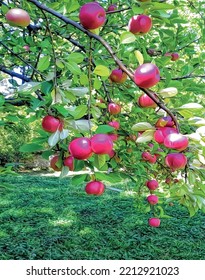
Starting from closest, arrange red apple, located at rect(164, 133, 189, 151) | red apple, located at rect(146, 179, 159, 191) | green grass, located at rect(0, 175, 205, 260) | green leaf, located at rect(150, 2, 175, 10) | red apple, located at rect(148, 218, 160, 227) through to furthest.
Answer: red apple, located at rect(164, 133, 189, 151), green leaf, located at rect(150, 2, 175, 10), red apple, located at rect(146, 179, 159, 191), red apple, located at rect(148, 218, 160, 227), green grass, located at rect(0, 175, 205, 260)

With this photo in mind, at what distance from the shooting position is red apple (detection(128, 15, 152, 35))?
1244 millimetres

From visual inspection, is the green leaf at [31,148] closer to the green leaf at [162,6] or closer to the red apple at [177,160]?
the red apple at [177,160]

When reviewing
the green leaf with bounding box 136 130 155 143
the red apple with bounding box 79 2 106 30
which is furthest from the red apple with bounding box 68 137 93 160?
the red apple with bounding box 79 2 106 30

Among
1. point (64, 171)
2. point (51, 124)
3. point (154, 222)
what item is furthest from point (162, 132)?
point (154, 222)

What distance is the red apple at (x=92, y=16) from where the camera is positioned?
43.3 inches

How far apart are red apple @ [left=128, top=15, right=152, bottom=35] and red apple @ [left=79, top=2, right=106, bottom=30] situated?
0.56 ft

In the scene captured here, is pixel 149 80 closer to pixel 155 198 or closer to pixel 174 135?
pixel 174 135

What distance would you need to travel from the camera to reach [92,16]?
3.61 ft

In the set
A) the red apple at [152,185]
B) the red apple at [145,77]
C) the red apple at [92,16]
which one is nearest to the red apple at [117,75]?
the red apple at [92,16]

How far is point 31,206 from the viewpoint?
7.39 metres

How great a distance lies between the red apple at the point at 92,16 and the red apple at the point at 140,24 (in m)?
0.17

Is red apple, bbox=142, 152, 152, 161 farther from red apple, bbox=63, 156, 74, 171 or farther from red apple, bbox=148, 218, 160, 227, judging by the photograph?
red apple, bbox=63, 156, 74, 171
